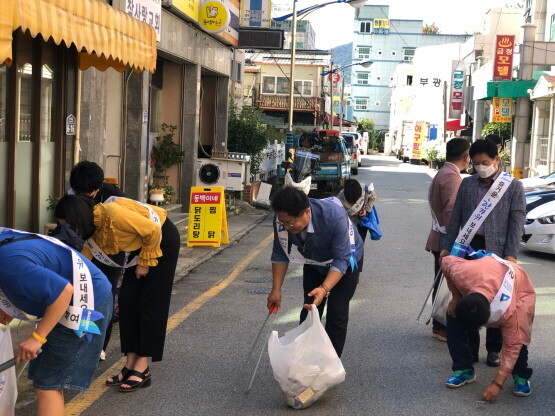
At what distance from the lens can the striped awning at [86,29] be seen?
659 centimetres

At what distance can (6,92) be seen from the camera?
9758mm

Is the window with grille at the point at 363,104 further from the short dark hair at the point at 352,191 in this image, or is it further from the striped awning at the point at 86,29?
the short dark hair at the point at 352,191

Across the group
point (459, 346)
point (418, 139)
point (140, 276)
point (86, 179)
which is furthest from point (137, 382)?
point (418, 139)

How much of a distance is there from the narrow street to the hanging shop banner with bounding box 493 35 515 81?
93.3 ft

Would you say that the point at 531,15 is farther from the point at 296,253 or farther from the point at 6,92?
the point at 296,253

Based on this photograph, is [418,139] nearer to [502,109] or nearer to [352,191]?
[502,109]

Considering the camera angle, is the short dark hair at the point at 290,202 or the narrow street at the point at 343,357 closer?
the short dark hair at the point at 290,202

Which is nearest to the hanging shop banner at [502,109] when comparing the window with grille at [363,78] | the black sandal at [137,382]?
the black sandal at [137,382]

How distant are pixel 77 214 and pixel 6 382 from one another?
3.16ft

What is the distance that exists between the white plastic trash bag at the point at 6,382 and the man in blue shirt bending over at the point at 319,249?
181 centimetres

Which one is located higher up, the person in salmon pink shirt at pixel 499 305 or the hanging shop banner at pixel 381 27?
the hanging shop banner at pixel 381 27

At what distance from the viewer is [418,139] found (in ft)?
230

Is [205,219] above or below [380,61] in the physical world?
below

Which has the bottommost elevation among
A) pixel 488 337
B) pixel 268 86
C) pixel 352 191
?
pixel 488 337
